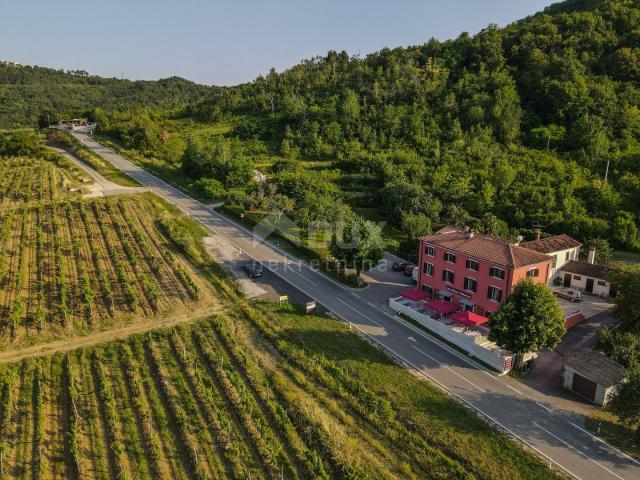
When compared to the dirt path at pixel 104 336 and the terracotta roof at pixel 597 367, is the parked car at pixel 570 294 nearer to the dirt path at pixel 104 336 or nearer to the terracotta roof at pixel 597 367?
the terracotta roof at pixel 597 367

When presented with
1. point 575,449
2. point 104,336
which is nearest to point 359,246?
point 104,336

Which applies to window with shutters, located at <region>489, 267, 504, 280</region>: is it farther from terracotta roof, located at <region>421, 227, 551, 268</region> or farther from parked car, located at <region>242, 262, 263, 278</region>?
parked car, located at <region>242, 262, 263, 278</region>

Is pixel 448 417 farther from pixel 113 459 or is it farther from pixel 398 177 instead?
pixel 398 177

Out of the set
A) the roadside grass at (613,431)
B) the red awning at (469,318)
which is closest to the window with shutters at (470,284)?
the red awning at (469,318)

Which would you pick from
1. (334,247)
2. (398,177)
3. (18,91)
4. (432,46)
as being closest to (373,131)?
(398,177)

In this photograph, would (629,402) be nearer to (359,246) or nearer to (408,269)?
(359,246)

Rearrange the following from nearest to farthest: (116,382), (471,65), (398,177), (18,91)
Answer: (116,382), (398,177), (471,65), (18,91)

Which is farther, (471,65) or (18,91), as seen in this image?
(18,91)
